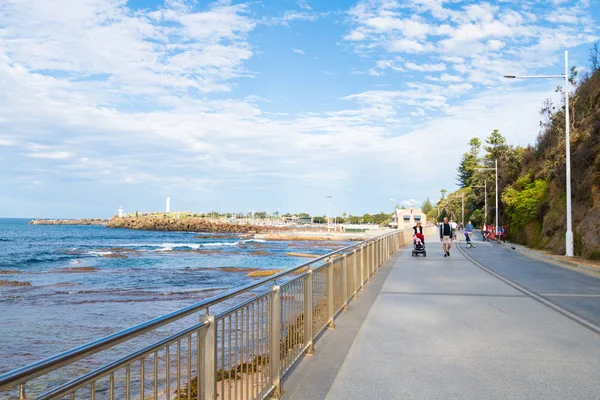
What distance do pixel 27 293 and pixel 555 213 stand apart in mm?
27519

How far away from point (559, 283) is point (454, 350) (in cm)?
899

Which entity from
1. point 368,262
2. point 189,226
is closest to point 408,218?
point 368,262

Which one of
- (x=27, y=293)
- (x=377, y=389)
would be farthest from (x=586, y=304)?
(x=27, y=293)

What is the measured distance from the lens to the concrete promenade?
17.9 feet

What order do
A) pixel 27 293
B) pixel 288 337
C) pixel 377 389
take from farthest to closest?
pixel 27 293
pixel 288 337
pixel 377 389

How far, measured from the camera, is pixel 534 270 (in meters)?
18.3

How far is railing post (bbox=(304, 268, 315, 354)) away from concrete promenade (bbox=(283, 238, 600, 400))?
0.19m

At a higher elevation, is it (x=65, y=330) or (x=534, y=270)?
(x=534, y=270)

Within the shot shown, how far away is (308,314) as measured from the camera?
675 cm

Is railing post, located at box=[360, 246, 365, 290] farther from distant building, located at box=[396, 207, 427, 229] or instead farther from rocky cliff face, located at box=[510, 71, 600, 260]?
distant building, located at box=[396, 207, 427, 229]

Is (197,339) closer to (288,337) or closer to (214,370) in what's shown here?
(214,370)

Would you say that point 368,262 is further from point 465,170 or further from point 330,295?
point 465,170

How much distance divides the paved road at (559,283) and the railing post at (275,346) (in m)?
6.20

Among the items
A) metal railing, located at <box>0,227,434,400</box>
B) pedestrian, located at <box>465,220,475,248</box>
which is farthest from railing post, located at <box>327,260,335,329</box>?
pedestrian, located at <box>465,220,475,248</box>
